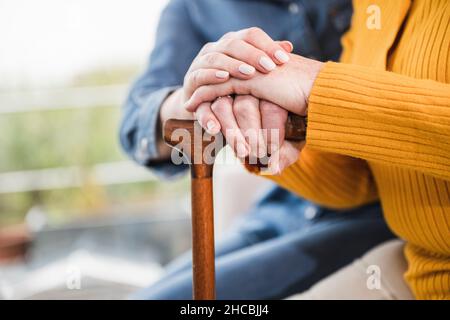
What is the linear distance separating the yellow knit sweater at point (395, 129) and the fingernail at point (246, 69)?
0.08 m

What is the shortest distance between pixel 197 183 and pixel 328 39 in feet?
1.75

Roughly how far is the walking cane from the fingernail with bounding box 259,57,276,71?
3.3 inches

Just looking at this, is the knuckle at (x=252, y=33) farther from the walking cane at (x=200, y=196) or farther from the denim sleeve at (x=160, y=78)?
the denim sleeve at (x=160, y=78)

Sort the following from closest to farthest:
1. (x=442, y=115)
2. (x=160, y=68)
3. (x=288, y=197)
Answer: (x=442, y=115) → (x=160, y=68) → (x=288, y=197)

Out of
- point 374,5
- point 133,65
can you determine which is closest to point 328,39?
point 374,5

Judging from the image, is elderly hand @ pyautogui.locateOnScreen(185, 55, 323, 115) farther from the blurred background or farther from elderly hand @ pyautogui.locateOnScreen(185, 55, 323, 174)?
the blurred background

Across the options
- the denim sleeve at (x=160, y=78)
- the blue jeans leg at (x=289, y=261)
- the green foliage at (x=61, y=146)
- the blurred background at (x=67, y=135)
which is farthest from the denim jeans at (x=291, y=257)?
the green foliage at (x=61, y=146)

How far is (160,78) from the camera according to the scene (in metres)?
1.10

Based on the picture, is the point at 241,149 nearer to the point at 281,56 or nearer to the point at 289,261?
the point at 281,56

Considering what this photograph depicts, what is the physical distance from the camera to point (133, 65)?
3.11m

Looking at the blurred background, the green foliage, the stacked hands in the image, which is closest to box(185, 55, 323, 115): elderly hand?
the stacked hands

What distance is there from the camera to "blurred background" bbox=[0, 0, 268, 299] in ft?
9.80

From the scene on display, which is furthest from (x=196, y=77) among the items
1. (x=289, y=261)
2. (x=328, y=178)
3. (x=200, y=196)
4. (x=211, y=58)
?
(x=289, y=261)
